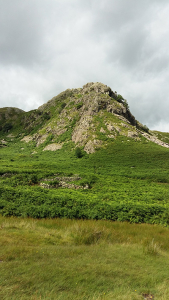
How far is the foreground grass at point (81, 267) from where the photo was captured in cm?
491

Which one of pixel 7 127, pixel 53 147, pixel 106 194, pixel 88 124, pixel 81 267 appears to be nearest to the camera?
pixel 81 267

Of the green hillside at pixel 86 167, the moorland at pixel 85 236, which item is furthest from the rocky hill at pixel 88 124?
the moorland at pixel 85 236

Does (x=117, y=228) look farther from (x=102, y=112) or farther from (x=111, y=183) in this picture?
(x=102, y=112)

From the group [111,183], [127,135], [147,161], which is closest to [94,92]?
[127,135]

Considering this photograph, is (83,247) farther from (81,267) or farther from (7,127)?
(7,127)

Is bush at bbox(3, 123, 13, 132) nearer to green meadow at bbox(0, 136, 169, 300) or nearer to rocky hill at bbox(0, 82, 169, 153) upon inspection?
rocky hill at bbox(0, 82, 169, 153)

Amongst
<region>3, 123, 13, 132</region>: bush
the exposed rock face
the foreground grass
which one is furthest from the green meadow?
<region>3, 123, 13, 132</region>: bush

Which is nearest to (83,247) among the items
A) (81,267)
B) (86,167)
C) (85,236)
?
(85,236)

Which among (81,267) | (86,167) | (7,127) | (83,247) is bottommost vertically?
(83,247)

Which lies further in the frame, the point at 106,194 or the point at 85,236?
the point at 106,194

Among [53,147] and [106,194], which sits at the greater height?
[53,147]

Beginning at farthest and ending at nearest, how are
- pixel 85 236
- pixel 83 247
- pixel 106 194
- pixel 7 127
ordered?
pixel 7 127 → pixel 106 194 → pixel 85 236 → pixel 83 247

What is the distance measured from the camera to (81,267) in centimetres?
625

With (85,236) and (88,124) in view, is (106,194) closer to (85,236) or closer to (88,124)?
(85,236)
